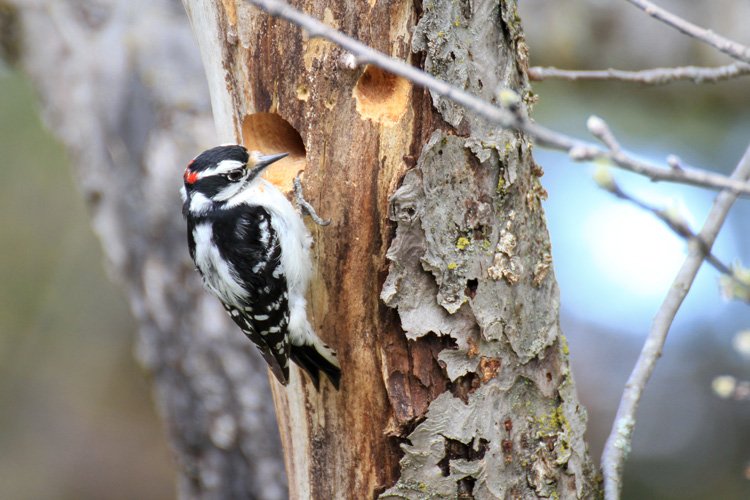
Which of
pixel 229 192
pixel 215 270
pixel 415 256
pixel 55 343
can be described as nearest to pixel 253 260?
pixel 215 270

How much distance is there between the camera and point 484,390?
2.19m

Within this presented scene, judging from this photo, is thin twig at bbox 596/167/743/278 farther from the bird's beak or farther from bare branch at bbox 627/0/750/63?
the bird's beak

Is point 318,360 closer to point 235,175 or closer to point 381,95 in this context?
point 235,175

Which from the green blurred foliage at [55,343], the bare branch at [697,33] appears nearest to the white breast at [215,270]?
the bare branch at [697,33]

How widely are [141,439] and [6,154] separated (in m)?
3.34

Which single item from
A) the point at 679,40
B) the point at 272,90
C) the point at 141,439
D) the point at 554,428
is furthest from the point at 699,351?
the point at 141,439

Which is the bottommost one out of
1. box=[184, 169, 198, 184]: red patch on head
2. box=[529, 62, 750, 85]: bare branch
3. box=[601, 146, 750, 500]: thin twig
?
box=[601, 146, 750, 500]: thin twig

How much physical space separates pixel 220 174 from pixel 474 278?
1.05 m

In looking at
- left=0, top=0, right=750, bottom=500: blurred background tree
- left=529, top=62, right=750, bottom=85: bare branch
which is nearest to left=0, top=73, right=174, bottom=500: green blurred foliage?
left=0, top=0, right=750, bottom=500: blurred background tree

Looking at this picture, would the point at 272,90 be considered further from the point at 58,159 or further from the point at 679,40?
the point at 58,159

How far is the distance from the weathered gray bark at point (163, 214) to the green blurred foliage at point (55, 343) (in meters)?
3.25

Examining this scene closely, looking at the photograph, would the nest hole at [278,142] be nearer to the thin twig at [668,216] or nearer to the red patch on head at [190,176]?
the red patch on head at [190,176]

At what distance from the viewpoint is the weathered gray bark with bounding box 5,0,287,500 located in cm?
367

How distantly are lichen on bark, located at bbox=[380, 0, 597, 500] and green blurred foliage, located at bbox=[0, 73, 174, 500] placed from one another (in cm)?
542
